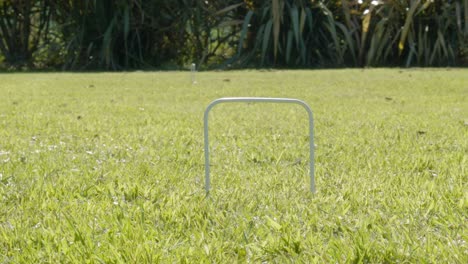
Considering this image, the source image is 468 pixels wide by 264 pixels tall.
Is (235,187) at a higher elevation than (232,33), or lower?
lower

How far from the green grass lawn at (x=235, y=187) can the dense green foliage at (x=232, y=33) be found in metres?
10.3

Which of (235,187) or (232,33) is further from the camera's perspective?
(232,33)

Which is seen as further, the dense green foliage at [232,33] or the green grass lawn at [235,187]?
the dense green foliage at [232,33]

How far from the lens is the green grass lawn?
255cm

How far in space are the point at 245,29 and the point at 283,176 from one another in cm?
1387

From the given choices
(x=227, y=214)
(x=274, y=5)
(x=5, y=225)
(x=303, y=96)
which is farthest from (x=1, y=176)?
(x=274, y=5)

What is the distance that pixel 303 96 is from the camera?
8.87 m

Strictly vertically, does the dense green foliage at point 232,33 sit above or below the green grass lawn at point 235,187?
above

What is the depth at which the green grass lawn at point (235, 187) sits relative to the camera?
2.55 metres

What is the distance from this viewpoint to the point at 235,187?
3461mm

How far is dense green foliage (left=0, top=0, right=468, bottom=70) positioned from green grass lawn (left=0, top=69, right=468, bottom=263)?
10319 millimetres

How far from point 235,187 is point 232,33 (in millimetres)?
15554

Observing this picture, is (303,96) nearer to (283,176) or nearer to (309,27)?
(283,176)

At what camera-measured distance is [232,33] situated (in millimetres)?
18750
